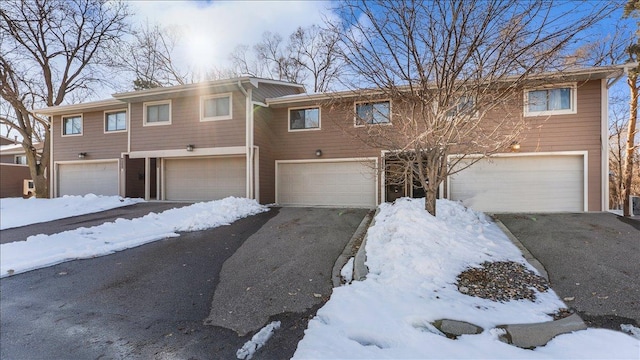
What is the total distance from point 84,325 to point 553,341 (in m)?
4.99

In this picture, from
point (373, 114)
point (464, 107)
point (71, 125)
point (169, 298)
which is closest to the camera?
point (169, 298)

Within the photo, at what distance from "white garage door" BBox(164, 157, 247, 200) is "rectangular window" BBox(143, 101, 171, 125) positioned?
1.62 m

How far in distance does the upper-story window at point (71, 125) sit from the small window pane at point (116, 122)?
166 centimetres

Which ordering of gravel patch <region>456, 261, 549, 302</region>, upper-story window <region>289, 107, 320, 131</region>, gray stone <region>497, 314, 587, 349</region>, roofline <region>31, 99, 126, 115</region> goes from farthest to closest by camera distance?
roofline <region>31, 99, 126, 115</region> < upper-story window <region>289, 107, 320, 131</region> < gravel patch <region>456, 261, 549, 302</region> < gray stone <region>497, 314, 587, 349</region>

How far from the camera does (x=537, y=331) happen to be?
2.91 metres

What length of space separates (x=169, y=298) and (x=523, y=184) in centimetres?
1004

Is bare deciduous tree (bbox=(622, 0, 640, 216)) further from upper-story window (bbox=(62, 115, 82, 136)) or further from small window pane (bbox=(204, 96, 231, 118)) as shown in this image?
upper-story window (bbox=(62, 115, 82, 136))

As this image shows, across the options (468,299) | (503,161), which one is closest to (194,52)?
(503,161)

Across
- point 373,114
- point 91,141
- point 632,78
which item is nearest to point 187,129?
point 91,141

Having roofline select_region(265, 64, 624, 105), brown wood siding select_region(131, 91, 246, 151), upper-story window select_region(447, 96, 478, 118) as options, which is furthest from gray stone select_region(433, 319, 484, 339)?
brown wood siding select_region(131, 91, 246, 151)

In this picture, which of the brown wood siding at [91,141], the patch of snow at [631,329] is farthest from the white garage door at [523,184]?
the brown wood siding at [91,141]

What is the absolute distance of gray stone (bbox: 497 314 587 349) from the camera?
278cm

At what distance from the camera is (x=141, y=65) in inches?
805

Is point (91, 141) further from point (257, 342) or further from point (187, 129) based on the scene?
point (257, 342)
